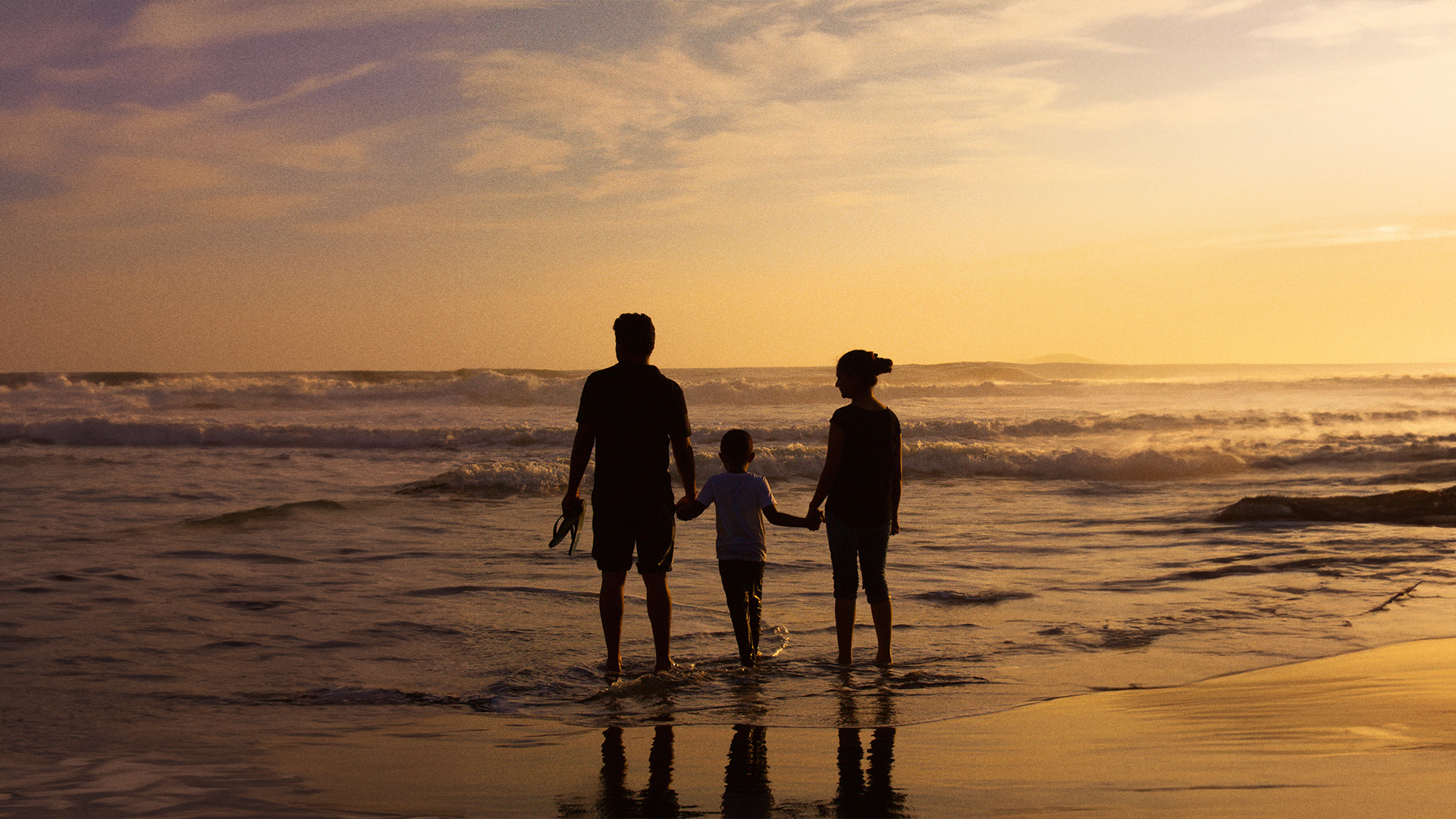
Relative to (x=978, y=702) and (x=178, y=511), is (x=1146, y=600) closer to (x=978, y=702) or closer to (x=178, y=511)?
(x=978, y=702)

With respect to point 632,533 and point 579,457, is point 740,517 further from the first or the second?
point 579,457

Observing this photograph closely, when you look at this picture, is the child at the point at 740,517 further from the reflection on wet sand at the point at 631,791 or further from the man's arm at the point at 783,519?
the reflection on wet sand at the point at 631,791

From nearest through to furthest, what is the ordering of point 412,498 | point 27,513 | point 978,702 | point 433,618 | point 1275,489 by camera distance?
1. point 978,702
2. point 433,618
3. point 27,513
4. point 412,498
5. point 1275,489

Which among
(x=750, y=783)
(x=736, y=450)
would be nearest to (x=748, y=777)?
(x=750, y=783)

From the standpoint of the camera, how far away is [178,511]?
1259 centimetres

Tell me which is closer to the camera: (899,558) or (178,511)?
(899,558)

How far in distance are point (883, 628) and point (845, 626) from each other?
209 millimetres

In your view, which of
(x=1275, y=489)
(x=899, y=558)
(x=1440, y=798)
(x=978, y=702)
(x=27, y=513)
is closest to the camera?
(x=1440, y=798)

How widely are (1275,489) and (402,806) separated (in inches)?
616

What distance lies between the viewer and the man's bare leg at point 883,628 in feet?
19.6

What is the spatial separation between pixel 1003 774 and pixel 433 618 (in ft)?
14.8

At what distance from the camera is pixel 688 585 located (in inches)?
340

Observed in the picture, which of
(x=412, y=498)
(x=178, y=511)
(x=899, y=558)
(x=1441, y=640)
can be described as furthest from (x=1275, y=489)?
(x=178, y=511)

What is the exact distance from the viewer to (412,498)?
1479 cm
